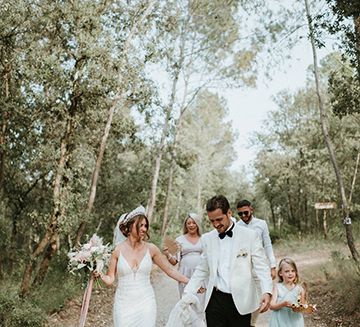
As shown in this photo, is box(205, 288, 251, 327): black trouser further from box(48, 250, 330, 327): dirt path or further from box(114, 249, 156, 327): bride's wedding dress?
box(48, 250, 330, 327): dirt path

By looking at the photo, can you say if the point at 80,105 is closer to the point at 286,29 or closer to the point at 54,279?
the point at 54,279

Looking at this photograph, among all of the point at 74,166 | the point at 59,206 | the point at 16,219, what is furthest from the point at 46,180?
the point at 59,206

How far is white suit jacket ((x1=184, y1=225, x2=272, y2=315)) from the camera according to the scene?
437cm

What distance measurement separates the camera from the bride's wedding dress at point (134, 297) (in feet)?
18.4

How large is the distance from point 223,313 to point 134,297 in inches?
62.1

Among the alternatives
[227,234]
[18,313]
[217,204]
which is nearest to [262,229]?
[227,234]

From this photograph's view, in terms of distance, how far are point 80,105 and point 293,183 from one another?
2652 cm

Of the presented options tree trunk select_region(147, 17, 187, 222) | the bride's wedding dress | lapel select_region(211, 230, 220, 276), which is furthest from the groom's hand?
tree trunk select_region(147, 17, 187, 222)

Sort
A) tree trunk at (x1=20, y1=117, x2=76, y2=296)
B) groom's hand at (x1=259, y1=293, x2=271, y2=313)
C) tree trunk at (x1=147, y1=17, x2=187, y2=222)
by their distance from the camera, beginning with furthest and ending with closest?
tree trunk at (x1=147, y1=17, x2=187, y2=222) → tree trunk at (x1=20, y1=117, x2=76, y2=296) → groom's hand at (x1=259, y1=293, x2=271, y2=313)

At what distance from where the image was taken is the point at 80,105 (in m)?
13.0

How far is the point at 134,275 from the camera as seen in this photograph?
579 centimetres

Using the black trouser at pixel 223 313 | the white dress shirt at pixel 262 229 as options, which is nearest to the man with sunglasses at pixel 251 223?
the white dress shirt at pixel 262 229

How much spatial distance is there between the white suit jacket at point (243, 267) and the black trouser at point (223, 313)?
7 cm

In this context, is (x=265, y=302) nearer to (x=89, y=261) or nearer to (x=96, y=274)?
(x=96, y=274)
